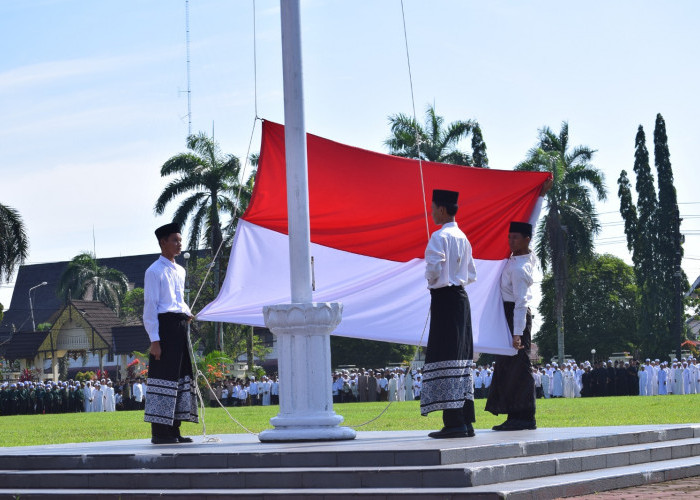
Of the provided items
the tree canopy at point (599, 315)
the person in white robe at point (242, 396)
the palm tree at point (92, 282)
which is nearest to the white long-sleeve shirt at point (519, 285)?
the person in white robe at point (242, 396)

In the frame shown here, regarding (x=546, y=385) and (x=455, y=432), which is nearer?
(x=455, y=432)

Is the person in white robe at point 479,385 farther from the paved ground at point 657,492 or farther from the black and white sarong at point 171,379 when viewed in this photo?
the paved ground at point 657,492

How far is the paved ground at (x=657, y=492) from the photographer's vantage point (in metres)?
7.46

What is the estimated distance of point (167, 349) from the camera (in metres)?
10.1

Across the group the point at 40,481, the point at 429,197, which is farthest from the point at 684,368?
the point at 40,481

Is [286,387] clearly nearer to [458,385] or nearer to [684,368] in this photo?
[458,385]

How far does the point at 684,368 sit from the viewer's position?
4094cm

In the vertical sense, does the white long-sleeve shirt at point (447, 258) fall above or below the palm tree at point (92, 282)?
below

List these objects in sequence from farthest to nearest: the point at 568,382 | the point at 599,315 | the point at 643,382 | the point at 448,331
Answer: the point at 599,315 → the point at 568,382 → the point at 643,382 → the point at 448,331

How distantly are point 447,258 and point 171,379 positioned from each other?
9.23 ft

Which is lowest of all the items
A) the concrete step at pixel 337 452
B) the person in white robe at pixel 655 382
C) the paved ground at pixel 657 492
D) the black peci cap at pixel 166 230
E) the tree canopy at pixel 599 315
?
the paved ground at pixel 657 492

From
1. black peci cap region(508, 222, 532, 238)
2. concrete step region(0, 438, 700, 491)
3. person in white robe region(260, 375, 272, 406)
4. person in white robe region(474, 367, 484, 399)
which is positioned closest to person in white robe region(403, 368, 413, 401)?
person in white robe region(474, 367, 484, 399)

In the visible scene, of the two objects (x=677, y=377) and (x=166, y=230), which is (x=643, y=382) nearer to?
(x=677, y=377)

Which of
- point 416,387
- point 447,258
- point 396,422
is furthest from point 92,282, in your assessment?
point 447,258
